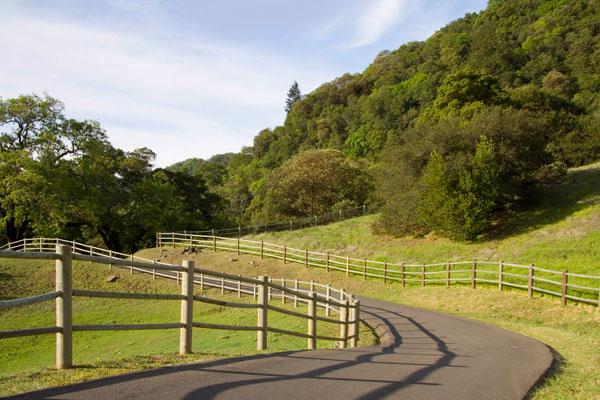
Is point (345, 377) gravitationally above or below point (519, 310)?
above

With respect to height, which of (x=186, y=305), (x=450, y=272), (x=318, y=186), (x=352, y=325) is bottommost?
(x=450, y=272)

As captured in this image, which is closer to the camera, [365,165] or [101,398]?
[101,398]

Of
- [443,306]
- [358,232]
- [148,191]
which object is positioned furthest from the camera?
[148,191]

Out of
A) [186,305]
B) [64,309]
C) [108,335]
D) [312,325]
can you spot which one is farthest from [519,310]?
[64,309]

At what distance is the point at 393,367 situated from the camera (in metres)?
6.88

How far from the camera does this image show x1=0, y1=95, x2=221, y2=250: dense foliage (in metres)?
36.2

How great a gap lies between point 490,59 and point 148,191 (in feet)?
212

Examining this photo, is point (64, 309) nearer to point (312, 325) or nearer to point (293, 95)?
point (312, 325)

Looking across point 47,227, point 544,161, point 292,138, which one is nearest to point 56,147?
point 47,227

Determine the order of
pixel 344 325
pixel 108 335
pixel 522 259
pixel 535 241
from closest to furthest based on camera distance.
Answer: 1. pixel 344 325
2. pixel 108 335
3. pixel 522 259
4. pixel 535 241

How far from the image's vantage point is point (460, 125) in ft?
111

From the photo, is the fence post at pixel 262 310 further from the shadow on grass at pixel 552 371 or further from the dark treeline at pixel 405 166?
the dark treeline at pixel 405 166

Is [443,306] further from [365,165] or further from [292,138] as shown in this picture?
[292,138]

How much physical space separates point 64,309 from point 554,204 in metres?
31.9
